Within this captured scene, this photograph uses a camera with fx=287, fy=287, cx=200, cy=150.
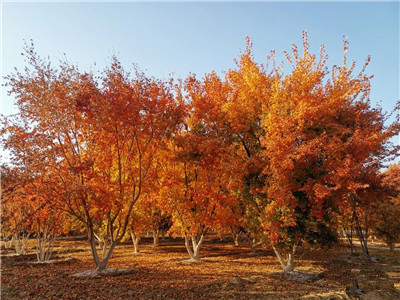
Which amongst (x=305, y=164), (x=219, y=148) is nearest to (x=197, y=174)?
(x=219, y=148)

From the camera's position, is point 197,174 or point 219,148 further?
point 197,174

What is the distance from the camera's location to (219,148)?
18.6m

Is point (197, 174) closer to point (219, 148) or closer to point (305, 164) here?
point (219, 148)

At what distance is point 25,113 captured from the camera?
1547cm

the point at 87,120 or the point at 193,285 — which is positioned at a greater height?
the point at 87,120

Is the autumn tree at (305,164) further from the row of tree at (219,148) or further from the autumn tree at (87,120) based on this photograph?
the autumn tree at (87,120)

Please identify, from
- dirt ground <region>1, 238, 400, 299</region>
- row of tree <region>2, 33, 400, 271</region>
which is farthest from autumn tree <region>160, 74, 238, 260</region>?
dirt ground <region>1, 238, 400, 299</region>

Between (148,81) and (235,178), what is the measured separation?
7968 mm

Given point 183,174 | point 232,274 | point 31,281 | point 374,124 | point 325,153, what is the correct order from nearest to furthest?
point 31,281, point 325,153, point 232,274, point 374,124, point 183,174

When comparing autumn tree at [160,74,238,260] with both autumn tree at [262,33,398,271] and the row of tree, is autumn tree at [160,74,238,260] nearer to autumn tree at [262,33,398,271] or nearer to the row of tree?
the row of tree

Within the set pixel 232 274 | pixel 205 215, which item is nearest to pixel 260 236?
pixel 232 274

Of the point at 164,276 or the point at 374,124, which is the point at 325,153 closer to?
the point at 374,124

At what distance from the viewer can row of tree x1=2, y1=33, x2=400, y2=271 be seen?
1503cm

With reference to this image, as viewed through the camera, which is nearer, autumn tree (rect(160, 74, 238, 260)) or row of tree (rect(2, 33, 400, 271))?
row of tree (rect(2, 33, 400, 271))
